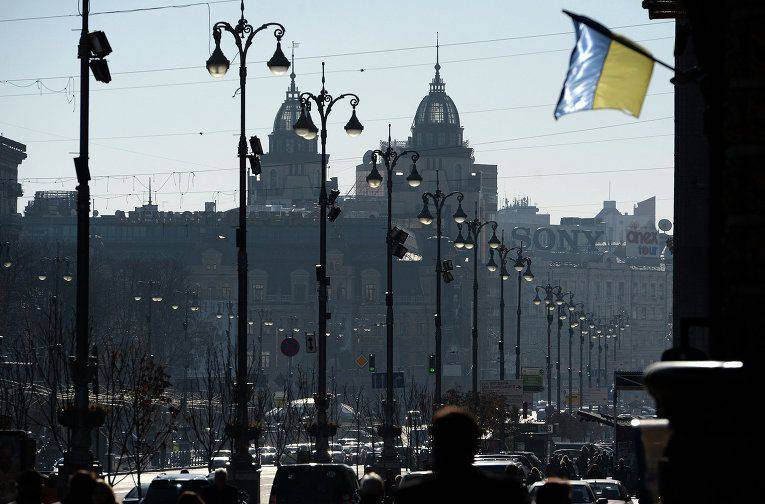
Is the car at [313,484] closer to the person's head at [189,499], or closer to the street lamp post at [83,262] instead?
the street lamp post at [83,262]

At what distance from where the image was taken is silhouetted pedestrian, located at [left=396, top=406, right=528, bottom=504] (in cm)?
765

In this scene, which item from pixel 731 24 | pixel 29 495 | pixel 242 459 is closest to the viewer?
pixel 731 24

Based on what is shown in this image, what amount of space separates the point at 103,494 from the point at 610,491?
24467 mm

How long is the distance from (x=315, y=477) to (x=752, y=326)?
17.6m

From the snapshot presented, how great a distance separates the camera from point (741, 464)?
8102 mm

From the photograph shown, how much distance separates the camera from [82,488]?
11.1 metres

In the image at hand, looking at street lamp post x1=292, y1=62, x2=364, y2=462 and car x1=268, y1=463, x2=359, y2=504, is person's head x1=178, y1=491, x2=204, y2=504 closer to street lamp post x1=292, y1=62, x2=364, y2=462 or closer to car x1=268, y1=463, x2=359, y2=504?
car x1=268, y1=463, x2=359, y2=504

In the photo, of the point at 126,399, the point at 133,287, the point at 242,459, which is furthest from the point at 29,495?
the point at 133,287

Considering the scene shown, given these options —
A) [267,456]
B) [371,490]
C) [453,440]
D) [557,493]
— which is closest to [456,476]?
[453,440]

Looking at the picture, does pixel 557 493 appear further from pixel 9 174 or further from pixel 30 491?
pixel 9 174

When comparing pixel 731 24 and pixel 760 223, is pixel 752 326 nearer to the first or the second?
pixel 760 223

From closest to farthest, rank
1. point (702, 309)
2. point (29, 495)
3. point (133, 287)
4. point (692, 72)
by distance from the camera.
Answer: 1. point (29, 495)
2. point (692, 72)
3. point (702, 309)
4. point (133, 287)

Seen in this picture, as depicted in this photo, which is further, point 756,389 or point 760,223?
point 760,223

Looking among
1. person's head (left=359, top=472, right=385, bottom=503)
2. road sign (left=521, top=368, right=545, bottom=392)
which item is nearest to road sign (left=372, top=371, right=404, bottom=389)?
road sign (left=521, top=368, right=545, bottom=392)
